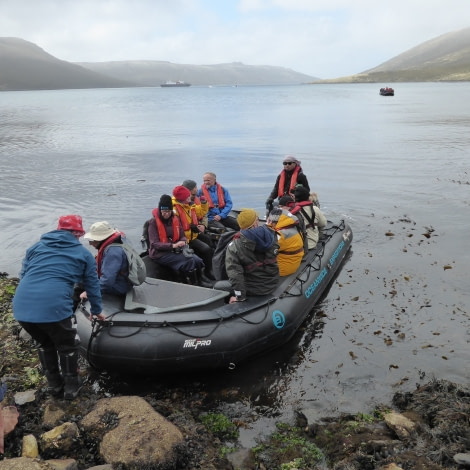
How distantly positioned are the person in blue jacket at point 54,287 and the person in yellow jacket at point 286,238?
3.12 m

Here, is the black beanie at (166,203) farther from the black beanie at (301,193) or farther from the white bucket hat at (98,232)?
the black beanie at (301,193)

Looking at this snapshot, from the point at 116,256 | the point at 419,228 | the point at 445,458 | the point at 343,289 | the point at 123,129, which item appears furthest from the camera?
the point at 123,129

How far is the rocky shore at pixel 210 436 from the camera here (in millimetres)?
4262

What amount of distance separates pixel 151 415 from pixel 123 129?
38924 mm

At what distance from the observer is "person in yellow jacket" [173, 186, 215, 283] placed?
787 cm

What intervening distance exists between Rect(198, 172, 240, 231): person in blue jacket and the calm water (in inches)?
108

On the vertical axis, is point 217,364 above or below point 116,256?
below

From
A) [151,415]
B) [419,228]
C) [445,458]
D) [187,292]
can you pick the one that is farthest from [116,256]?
[419,228]

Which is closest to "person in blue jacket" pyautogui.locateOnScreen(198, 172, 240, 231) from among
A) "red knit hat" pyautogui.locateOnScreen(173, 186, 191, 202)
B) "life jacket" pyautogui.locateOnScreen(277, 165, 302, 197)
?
"life jacket" pyautogui.locateOnScreen(277, 165, 302, 197)

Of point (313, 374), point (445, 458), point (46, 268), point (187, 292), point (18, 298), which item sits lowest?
point (313, 374)

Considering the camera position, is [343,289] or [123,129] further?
[123,129]

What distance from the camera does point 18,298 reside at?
15.3 ft

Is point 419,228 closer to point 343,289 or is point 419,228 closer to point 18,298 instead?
point 343,289

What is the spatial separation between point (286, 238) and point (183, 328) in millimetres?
2349
